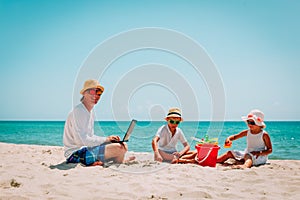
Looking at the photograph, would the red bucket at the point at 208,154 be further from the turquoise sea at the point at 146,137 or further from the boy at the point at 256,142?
the turquoise sea at the point at 146,137

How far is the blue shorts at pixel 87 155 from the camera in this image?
15.7 ft

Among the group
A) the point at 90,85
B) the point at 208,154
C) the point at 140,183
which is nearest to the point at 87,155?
the point at 90,85

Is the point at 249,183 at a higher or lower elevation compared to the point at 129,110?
lower

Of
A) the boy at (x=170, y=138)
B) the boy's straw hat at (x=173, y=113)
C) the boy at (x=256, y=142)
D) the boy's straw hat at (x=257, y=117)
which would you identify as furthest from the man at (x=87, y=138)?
the boy's straw hat at (x=257, y=117)

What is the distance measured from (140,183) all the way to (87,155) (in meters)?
1.62

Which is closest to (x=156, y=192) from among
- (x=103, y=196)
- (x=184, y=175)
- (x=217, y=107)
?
(x=103, y=196)

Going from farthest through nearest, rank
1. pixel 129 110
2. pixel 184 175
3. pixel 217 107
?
pixel 129 110
pixel 217 107
pixel 184 175

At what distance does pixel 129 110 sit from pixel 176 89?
1514 mm

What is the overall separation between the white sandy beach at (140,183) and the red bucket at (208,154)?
498 millimetres

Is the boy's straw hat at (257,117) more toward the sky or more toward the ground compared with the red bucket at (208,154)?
more toward the sky

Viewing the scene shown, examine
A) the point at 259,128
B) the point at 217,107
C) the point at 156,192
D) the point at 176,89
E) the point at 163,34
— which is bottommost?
the point at 156,192

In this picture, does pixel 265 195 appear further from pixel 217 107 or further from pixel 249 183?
pixel 217 107

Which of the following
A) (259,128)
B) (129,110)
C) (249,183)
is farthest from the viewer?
(129,110)

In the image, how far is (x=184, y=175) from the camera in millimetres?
4109
